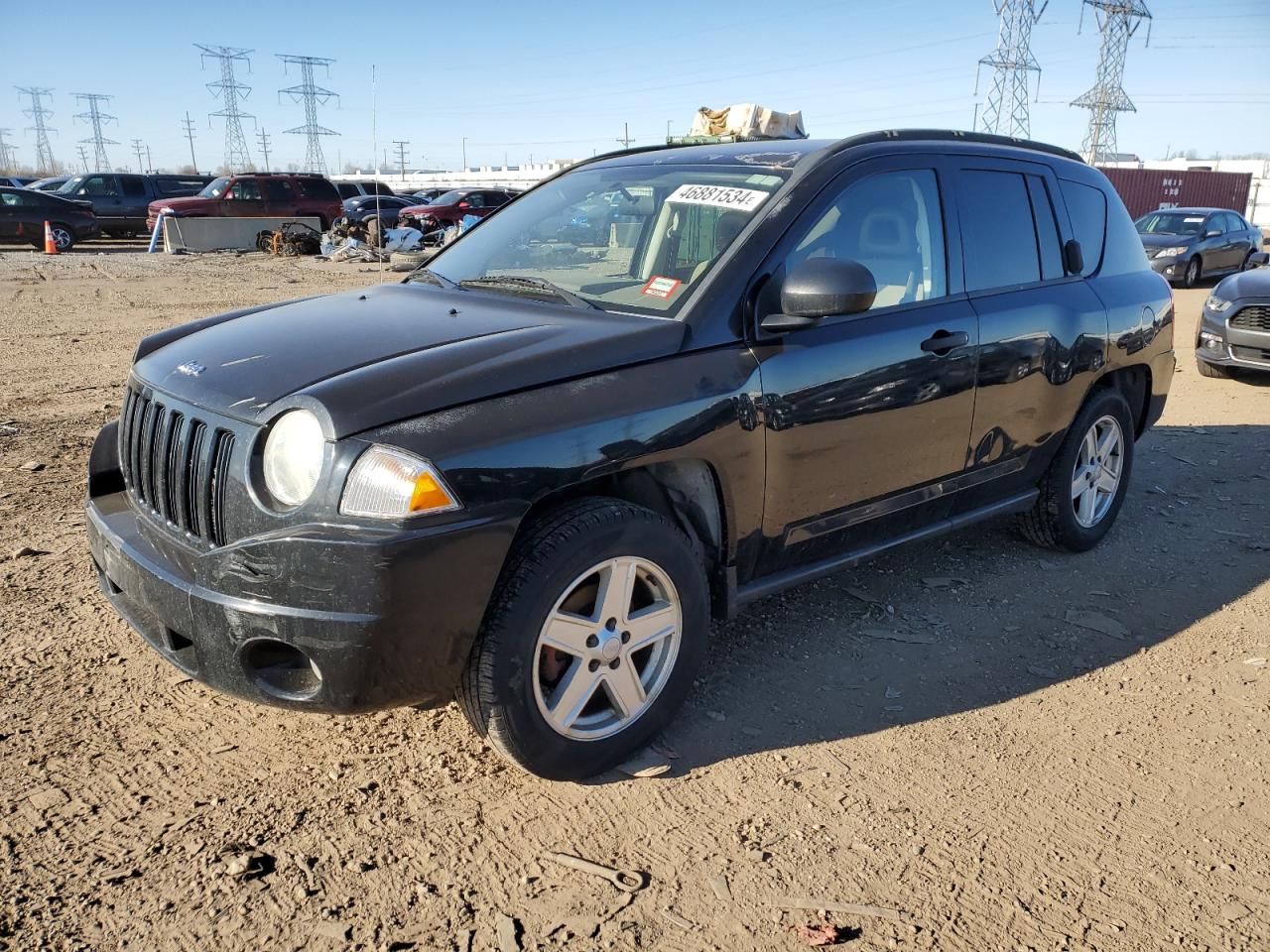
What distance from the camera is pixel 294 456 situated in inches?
102

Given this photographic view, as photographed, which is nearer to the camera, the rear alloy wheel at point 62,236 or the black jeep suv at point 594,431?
the black jeep suv at point 594,431

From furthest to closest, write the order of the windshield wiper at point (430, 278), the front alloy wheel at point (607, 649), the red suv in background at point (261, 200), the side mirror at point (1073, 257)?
the red suv in background at point (261, 200)
the side mirror at point (1073, 257)
the windshield wiper at point (430, 278)
the front alloy wheel at point (607, 649)

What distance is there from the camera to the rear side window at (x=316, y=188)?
85.7ft

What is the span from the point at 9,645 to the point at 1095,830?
12.2ft

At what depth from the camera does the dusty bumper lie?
2432 millimetres

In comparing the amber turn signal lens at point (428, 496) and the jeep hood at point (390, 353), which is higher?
the jeep hood at point (390, 353)

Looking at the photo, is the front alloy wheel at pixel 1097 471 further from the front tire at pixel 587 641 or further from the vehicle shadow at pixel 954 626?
the front tire at pixel 587 641

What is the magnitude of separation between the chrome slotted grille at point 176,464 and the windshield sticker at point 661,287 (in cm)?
140

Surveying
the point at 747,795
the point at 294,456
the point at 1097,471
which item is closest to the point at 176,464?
the point at 294,456

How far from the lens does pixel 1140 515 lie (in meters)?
5.62

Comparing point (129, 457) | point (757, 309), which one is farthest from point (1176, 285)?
point (129, 457)

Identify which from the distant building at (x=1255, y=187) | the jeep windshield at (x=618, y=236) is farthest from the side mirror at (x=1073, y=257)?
the distant building at (x=1255, y=187)

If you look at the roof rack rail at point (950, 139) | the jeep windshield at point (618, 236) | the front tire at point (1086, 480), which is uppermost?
the roof rack rail at point (950, 139)

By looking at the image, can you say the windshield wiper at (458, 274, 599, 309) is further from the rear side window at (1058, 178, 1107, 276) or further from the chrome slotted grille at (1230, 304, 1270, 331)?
the chrome slotted grille at (1230, 304, 1270, 331)
